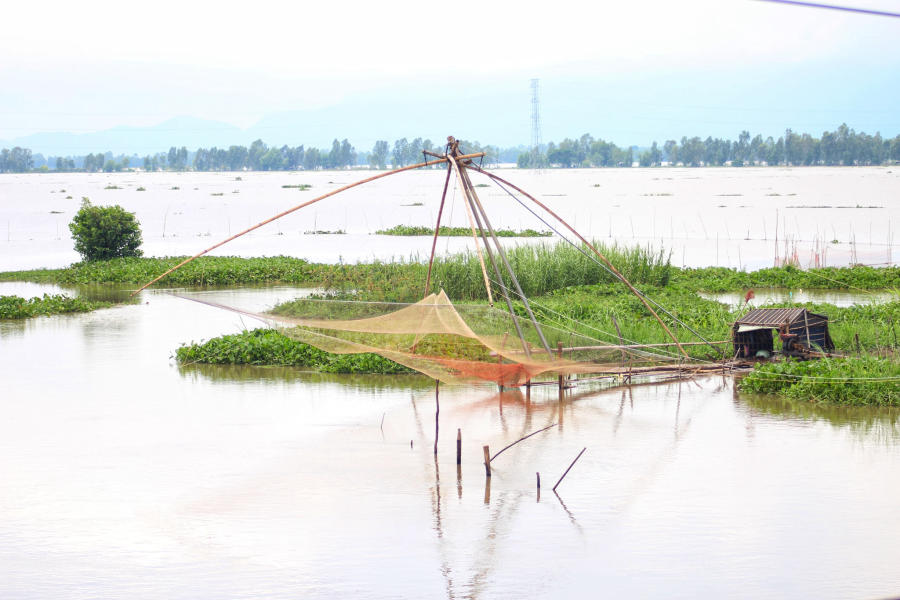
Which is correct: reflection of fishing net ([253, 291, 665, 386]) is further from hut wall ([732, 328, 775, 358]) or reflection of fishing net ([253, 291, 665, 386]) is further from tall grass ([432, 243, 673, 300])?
tall grass ([432, 243, 673, 300])

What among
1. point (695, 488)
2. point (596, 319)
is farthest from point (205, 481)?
point (596, 319)

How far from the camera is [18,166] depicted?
108812mm

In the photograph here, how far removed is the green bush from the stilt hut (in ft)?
43.1

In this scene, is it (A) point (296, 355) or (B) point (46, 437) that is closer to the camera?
(B) point (46, 437)

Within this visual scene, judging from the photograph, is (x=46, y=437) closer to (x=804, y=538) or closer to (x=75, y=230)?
(x=804, y=538)

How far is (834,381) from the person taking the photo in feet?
25.4

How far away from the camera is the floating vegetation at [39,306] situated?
13031mm

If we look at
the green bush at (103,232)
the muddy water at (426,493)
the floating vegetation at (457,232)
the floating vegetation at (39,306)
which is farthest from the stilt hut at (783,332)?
the floating vegetation at (457,232)

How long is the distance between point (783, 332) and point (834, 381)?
2.38ft

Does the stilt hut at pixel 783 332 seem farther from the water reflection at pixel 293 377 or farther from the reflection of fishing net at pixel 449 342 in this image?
the water reflection at pixel 293 377

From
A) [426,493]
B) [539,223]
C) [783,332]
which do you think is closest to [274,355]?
[426,493]

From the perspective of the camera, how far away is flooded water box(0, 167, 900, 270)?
21203mm

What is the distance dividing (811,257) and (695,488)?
13.2 meters

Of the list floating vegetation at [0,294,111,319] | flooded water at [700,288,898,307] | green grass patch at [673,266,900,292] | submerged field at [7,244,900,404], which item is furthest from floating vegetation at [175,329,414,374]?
green grass patch at [673,266,900,292]
